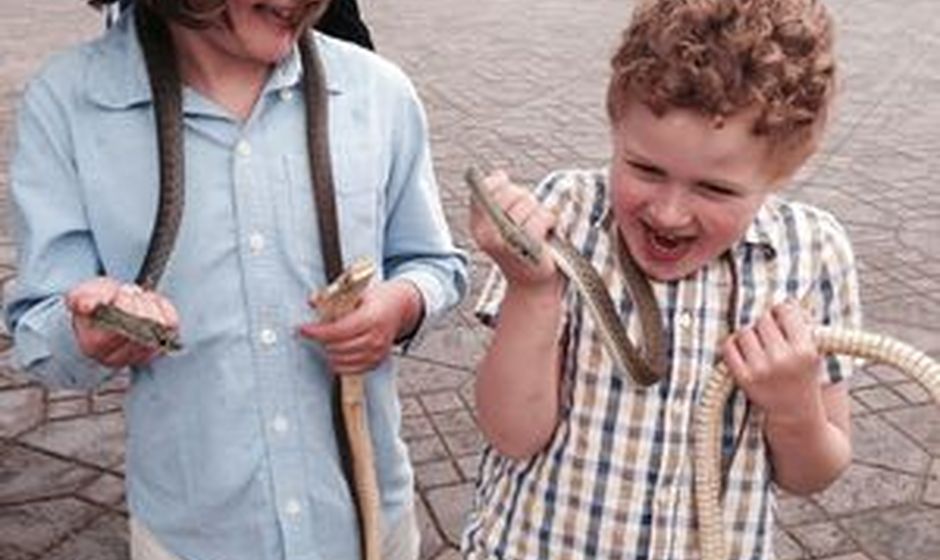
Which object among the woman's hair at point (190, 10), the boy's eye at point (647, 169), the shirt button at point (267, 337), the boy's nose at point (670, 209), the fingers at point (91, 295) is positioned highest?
the woman's hair at point (190, 10)

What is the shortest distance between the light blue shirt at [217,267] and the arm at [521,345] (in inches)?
9.9

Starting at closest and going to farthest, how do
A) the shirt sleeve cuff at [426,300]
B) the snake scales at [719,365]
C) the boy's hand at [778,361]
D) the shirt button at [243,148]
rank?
the snake scales at [719,365] < the boy's hand at [778,361] < the shirt button at [243,148] < the shirt sleeve cuff at [426,300]

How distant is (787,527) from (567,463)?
216 centimetres

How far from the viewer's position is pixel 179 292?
6.36ft

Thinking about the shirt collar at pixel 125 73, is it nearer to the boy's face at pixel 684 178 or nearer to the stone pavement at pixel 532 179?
the boy's face at pixel 684 178

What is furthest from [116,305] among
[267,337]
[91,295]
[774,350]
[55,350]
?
[774,350]

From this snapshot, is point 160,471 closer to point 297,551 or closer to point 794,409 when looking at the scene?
point 297,551

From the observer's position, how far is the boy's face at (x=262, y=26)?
1.84 meters

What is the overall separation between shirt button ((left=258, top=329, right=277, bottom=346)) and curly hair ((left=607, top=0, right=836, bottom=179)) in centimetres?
64

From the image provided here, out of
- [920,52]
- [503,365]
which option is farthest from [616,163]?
[920,52]

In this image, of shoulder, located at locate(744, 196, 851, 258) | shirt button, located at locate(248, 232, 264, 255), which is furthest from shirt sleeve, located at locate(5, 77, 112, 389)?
shoulder, located at locate(744, 196, 851, 258)

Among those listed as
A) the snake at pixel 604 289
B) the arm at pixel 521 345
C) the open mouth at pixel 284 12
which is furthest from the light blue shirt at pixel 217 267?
the snake at pixel 604 289

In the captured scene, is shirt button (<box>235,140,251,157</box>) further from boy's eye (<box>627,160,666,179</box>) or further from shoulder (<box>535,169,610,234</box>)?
boy's eye (<box>627,160,666,179</box>)

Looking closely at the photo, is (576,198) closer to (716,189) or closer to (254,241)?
(716,189)
